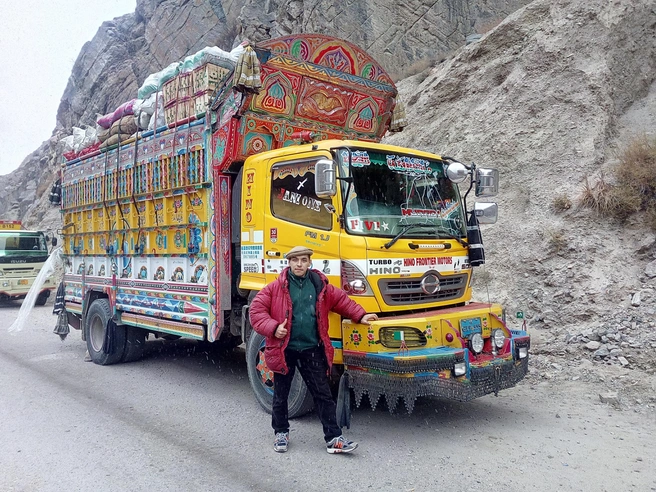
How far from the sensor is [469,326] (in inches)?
201

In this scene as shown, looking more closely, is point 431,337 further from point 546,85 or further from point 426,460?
point 546,85

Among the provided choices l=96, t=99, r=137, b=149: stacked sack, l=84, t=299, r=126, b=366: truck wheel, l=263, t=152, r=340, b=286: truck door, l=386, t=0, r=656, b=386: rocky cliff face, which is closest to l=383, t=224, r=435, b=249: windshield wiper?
l=263, t=152, r=340, b=286: truck door

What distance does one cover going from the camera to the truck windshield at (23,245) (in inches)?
721

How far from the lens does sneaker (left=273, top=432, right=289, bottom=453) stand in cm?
466

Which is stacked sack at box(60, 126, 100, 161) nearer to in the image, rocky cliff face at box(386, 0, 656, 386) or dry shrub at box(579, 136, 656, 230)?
rocky cliff face at box(386, 0, 656, 386)

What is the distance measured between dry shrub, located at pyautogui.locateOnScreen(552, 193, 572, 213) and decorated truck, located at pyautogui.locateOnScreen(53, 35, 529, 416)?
3.91m

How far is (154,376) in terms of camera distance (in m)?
7.68

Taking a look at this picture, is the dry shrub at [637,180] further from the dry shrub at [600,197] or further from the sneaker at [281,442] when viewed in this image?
the sneaker at [281,442]

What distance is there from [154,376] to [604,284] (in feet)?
21.4

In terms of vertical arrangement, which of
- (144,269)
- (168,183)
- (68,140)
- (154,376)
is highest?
(68,140)

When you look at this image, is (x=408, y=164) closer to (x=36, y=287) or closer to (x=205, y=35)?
(x=36, y=287)

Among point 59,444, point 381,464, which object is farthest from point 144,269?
point 381,464

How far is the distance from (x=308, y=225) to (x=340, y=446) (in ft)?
6.61

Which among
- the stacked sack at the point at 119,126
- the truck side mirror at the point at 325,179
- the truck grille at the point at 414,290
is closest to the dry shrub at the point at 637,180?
the truck grille at the point at 414,290
